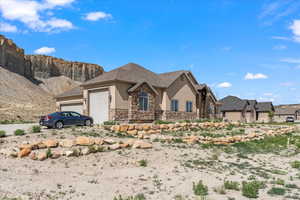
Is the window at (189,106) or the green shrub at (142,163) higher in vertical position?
the window at (189,106)

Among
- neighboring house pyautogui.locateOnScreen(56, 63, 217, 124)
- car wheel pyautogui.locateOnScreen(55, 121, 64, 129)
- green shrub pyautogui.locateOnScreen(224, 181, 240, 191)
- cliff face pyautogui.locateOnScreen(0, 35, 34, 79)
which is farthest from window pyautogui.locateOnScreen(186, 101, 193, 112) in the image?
cliff face pyautogui.locateOnScreen(0, 35, 34, 79)

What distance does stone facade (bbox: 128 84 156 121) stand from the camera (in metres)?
24.6

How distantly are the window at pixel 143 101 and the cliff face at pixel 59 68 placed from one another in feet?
235

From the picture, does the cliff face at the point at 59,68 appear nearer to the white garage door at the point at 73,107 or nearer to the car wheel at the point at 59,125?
the white garage door at the point at 73,107

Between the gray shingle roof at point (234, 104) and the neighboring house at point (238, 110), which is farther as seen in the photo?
the gray shingle roof at point (234, 104)

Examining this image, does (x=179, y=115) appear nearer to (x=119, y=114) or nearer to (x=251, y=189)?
(x=119, y=114)

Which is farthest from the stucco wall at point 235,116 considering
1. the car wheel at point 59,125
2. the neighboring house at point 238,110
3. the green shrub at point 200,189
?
the green shrub at point 200,189

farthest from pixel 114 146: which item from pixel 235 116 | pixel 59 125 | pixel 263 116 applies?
pixel 263 116

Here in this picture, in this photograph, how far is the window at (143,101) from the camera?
25.5 metres

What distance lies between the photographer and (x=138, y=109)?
82.9ft

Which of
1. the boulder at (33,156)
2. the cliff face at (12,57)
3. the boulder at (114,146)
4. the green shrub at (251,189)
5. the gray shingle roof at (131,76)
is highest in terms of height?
the cliff face at (12,57)

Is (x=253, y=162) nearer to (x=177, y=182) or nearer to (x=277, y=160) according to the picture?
(x=277, y=160)

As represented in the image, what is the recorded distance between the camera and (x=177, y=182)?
866 centimetres

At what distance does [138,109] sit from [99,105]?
12.2 ft
